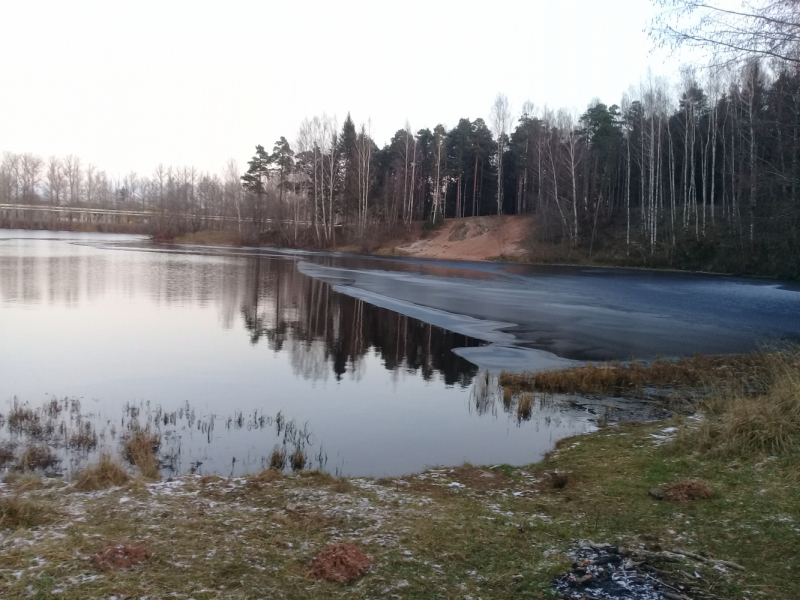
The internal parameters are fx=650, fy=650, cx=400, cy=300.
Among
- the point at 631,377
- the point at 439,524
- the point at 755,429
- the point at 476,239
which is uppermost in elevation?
the point at 476,239

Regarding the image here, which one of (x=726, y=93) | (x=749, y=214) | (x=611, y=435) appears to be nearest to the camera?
(x=611, y=435)

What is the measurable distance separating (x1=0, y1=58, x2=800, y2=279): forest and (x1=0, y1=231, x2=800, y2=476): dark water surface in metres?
9.79

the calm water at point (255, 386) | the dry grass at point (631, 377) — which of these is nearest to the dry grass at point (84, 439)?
the calm water at point (255, 386)

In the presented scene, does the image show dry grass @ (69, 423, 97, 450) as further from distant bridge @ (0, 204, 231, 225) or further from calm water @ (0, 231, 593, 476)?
distant bridge @ (0, 204, 231, 225)

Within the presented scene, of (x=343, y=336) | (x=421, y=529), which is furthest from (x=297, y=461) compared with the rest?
(x=343, y=336)

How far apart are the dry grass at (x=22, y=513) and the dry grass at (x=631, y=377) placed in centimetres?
950

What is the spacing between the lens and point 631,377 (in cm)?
1436

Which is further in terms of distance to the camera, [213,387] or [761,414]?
[213,387]

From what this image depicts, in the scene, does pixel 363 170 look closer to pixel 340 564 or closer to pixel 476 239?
pixel 476 239

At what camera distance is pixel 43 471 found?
8227 mm

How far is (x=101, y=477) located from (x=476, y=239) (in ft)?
206

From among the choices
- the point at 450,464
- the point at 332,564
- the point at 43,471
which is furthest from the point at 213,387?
the point at 332,564

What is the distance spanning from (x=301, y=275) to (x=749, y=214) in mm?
31905

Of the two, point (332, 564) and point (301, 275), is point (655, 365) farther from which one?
point (301, 275)
